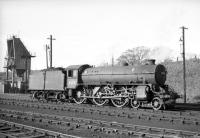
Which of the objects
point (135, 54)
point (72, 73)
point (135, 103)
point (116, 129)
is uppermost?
point (135, 54)

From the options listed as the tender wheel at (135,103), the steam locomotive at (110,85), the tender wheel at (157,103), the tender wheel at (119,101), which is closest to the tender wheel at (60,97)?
the steam locomotive at (110,85)

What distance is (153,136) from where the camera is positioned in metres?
8.66

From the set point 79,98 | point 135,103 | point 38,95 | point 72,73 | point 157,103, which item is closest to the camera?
point 157,103

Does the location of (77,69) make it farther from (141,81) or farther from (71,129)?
(71,129)

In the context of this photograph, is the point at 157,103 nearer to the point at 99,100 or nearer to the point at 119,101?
the point at 119,101

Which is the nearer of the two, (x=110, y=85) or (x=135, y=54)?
(x=110, y=85)

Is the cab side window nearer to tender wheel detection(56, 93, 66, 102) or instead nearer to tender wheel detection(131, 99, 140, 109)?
tender wheel detection(56, 93, 66, 102)

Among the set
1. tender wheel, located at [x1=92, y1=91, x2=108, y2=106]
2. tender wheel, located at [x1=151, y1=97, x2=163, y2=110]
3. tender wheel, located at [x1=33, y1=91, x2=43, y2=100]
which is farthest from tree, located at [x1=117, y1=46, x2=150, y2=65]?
tender wheel, located at [x1=151, y1=97, x2=163, y2=110]

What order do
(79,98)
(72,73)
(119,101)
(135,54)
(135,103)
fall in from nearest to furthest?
(135,103)
(119,101)
(79,98)
(72,73)
(135,54)

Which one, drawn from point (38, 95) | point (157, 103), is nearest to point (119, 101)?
point (157, 103)

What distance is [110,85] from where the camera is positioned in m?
19.1

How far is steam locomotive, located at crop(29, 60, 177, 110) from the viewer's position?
17.0m

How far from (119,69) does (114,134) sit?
9.88 meters

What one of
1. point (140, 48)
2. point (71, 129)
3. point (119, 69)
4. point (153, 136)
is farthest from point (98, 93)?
point (140, 48)
